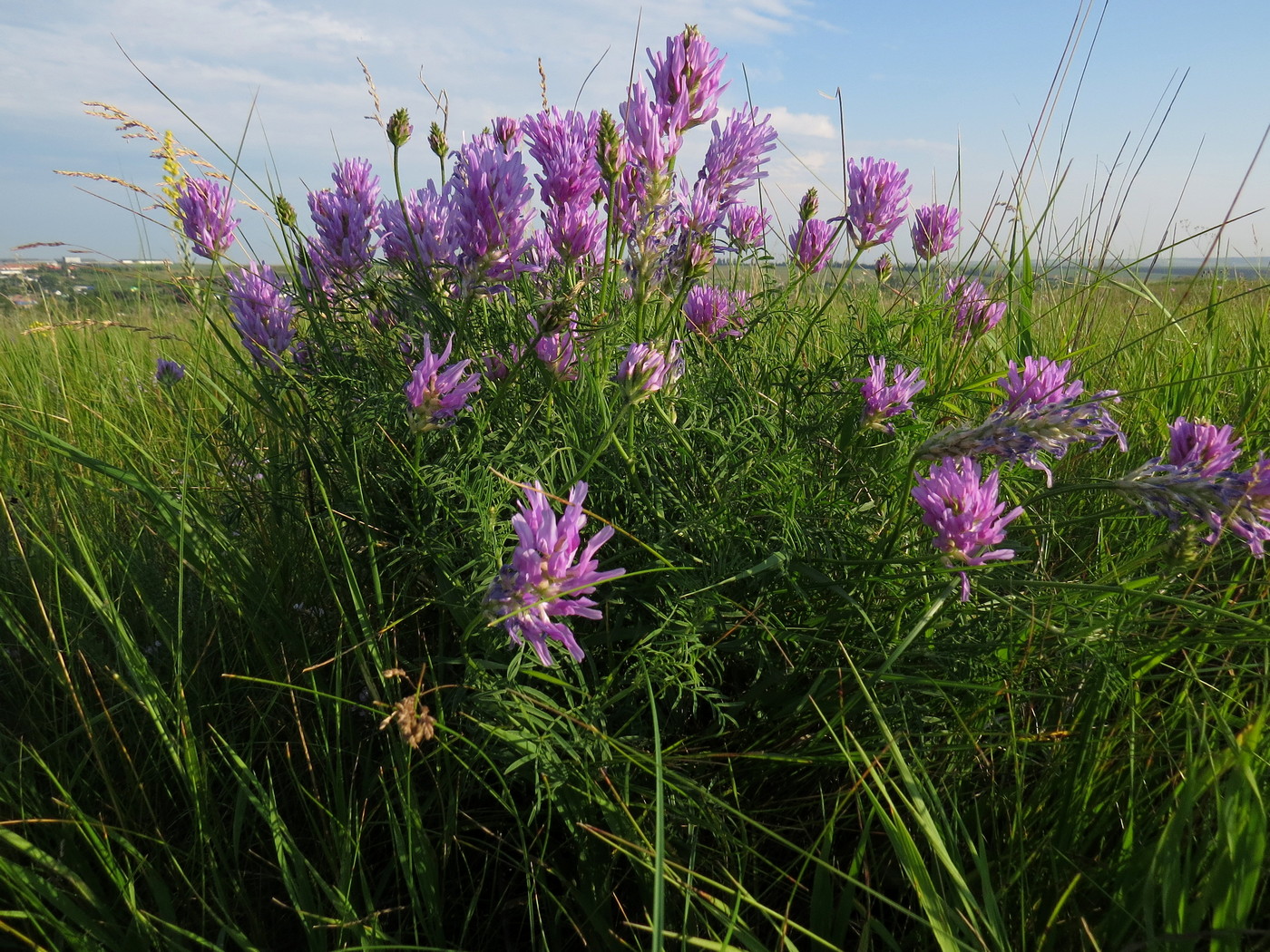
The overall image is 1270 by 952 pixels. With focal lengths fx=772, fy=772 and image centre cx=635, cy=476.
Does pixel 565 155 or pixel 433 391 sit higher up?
pixel 565 155

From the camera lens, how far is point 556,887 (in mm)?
1303

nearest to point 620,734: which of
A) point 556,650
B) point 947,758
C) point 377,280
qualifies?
point 556,650

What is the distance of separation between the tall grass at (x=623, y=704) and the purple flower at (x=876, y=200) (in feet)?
1.16

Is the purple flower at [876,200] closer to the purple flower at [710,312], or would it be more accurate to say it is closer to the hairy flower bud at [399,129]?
the purple flower at [710,312]

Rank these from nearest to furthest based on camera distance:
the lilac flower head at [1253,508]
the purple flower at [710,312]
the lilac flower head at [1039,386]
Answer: the lilac flower head at [1253,508] → the lilac flower head at [1039,386] → the purple flower at [710,312]

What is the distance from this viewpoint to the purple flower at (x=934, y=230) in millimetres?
2645

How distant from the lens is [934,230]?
2.69 m

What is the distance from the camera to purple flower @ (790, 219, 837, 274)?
2.25 m

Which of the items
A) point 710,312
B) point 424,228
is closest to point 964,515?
point 710,312

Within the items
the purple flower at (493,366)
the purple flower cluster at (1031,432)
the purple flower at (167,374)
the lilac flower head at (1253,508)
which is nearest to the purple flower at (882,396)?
the purple flower cluster at (1031,432)

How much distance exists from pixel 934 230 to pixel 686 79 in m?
1.40

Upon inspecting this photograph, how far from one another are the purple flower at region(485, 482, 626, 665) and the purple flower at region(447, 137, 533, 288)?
0.68m

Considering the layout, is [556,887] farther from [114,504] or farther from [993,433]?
[114,504]

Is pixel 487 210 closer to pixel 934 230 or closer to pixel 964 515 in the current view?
pixel 964 515
